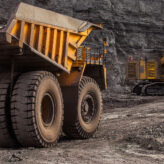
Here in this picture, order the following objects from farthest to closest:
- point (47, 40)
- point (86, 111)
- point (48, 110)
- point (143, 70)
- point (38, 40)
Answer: point (143, 70) < point (86, 111) < point (48, 110) < point (47, 40) < point (38, 40)

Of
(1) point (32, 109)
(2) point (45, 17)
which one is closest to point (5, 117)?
(1) point (32, 109)

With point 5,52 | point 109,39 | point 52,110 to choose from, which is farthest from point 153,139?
point 109,39

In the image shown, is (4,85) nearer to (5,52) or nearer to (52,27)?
(5,52)

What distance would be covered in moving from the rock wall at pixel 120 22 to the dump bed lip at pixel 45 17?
730 inches

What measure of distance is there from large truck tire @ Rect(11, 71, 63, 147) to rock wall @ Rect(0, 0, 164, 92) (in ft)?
64.8

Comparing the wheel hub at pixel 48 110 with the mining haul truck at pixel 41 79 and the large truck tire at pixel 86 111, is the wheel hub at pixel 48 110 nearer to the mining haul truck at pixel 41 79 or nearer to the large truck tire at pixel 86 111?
the mining haul truck at pixel 41 79

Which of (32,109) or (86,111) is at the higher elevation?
(32,109)

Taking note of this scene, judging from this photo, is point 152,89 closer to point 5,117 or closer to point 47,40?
point 47,40

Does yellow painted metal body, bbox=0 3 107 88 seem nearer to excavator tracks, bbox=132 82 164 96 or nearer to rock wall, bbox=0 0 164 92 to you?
excavator tracks, bbox=132 82 164 96

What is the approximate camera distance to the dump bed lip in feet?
16.6

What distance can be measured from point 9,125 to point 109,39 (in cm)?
2275

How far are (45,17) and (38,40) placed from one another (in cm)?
58

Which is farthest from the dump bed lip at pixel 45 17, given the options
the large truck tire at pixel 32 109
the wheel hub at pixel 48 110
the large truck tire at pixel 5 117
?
the wheel hub at pixel 48 110

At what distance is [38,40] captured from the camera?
5348mm
